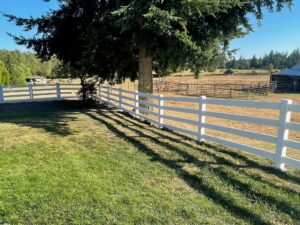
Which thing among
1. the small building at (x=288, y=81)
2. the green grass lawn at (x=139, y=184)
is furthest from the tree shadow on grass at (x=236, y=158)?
the small building at (x=288, y=81)

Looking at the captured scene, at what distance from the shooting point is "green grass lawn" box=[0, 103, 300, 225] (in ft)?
10.8

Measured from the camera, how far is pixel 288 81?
44.3 meters

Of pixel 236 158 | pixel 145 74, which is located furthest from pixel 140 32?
pixel 236 158

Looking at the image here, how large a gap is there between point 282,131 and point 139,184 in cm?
253

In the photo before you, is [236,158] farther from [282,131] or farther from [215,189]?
[215,189]

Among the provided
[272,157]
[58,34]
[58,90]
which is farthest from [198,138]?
[58,90]

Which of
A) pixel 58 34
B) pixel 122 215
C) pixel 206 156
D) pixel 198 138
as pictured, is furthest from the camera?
pixel 58 34

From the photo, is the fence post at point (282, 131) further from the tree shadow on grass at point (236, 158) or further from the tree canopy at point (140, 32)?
the tree canopy at point (140, 32)

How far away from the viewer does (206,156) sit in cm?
546

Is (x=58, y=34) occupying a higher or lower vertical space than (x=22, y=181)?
higher

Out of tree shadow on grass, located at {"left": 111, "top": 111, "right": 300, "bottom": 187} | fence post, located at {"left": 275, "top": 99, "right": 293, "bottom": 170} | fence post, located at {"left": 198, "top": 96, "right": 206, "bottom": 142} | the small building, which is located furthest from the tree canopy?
the small building

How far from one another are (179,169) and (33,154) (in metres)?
2.96

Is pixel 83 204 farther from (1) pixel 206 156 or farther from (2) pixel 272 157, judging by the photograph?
(2) pixel 272 157

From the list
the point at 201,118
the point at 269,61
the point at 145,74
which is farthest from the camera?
the point at 269,61
